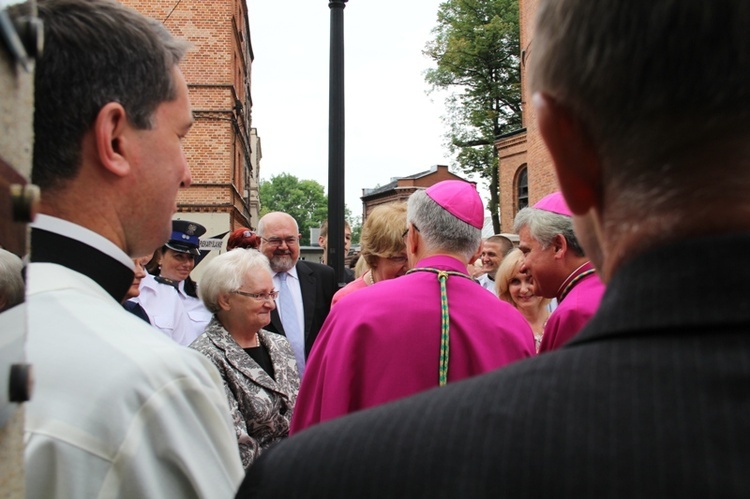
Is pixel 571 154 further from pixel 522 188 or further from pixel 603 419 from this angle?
pixel 522 188

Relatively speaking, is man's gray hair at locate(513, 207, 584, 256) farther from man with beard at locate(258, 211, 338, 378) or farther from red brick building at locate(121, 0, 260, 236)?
red brick building at locate(121, 0, 260, 236)

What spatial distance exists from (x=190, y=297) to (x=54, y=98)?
199 inches

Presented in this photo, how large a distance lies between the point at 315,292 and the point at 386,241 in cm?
136

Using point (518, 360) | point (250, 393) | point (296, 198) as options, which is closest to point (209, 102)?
point (250, 393)

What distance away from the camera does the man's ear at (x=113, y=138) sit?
1572 mm

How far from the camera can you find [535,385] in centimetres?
83

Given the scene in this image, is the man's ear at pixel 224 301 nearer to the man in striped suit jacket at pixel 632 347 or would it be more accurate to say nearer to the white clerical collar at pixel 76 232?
the white clerical collar at pixel 76 232

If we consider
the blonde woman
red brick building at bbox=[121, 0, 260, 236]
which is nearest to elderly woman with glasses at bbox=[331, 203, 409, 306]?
the blonde woman

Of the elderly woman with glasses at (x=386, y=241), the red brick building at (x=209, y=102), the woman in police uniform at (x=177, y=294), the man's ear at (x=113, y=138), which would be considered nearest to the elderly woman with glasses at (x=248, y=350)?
the elderly woman with glasses at (x=386, y=241)

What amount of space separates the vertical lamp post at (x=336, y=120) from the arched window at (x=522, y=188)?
A: 3037 cm

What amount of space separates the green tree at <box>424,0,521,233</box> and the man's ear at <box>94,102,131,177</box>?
128 feet

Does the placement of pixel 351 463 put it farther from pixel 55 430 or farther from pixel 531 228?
pixel 531 228

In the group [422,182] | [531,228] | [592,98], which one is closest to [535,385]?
[592,98]

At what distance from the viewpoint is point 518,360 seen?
156 centimetres
